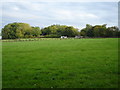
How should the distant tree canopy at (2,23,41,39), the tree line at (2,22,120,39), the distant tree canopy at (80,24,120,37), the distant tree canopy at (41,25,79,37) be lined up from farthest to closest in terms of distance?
the distant tree canopy at (80,24,120,37), the distant tree canopy at (41,25,79,37), the tree line at (2,22,120,39), the distant tree canopy at (2,23,41,39)

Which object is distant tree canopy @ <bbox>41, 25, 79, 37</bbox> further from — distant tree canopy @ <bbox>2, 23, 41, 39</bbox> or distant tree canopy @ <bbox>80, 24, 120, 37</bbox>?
distant tree canopy @ <bbox>2, 23, 41, 39</bbox>

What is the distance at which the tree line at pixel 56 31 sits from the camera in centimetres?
6595

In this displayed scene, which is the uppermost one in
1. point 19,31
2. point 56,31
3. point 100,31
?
point 56,31

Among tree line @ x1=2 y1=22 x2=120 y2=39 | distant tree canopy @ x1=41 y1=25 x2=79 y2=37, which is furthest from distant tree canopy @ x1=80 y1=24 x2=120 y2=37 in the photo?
distant tree canopy @ x1=41 y1=25 x2=79 y2=37

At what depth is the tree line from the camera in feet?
216

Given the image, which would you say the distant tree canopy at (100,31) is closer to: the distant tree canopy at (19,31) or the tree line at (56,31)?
the tree line at (56,31)

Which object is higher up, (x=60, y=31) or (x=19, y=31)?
(x=60, y=31)

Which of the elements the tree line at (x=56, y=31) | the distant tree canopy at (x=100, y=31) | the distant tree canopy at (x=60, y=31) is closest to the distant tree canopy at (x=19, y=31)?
the tree line at (x=56, y=31)

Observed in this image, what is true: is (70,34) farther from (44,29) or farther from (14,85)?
(14,85)

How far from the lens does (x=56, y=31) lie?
8250cm

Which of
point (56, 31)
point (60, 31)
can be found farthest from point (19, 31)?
point (60, 31)

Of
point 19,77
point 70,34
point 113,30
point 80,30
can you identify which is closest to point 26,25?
point 70,34

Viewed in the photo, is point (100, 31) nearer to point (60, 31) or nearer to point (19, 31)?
point (60, 31)

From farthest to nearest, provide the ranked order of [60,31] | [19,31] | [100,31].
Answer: [60,31] → [100,31] → [19,31]
